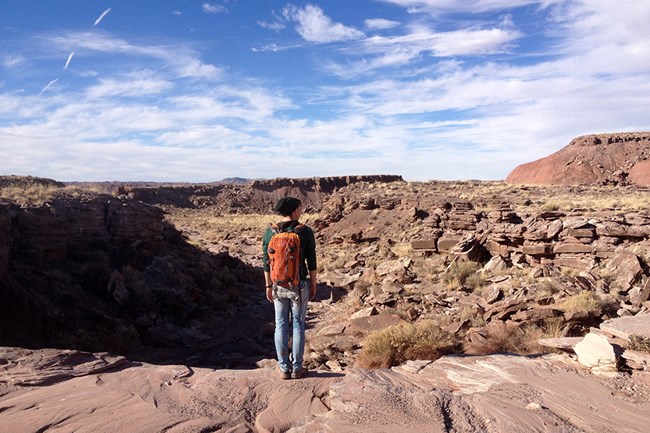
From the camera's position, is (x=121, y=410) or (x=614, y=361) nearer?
(x=121, y=410)

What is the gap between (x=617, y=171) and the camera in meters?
48.2

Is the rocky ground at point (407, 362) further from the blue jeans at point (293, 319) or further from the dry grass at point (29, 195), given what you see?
the dry grass at point (29, 195)

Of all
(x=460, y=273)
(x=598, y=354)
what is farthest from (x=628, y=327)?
(x=460, y=273)

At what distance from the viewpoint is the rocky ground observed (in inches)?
162

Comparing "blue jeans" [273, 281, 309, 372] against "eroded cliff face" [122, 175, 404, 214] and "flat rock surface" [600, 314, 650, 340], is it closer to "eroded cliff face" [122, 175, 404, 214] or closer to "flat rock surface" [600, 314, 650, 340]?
"flat rock surface" [600, 314, 650, 340]

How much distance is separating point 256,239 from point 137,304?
20.6 m

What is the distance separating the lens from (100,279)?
12.8 meters

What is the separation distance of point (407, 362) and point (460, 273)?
8.27 meters

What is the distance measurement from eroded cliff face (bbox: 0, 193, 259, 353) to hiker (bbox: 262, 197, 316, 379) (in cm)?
670

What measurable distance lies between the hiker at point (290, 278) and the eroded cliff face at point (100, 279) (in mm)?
6703

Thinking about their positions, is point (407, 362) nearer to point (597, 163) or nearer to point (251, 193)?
point (597, 163)

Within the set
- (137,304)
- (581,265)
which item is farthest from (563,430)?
(137,304)

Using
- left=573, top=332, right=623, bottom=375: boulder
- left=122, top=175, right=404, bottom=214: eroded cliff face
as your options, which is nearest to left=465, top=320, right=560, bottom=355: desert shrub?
left=573, top=332, right=623, bottom=375: boulder

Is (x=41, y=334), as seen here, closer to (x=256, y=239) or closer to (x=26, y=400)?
(x=26, y=400)
